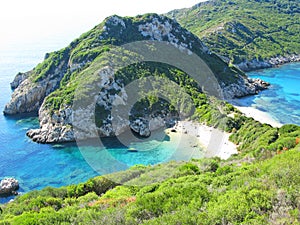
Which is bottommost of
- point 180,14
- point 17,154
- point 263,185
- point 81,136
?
point 17,154

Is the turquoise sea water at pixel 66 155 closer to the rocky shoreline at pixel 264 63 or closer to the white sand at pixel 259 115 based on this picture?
the white sand at pixel 259 115

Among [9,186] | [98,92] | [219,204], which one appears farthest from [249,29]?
[219,204]

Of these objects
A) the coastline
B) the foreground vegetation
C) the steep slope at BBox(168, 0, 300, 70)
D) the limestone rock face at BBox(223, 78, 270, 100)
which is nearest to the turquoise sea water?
the coastline

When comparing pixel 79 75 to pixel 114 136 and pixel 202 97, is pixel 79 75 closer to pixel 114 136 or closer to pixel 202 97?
pixel 114 136

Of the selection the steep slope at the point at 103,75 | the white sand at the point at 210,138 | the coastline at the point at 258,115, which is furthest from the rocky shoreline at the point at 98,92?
the coastline at the point at 258,115

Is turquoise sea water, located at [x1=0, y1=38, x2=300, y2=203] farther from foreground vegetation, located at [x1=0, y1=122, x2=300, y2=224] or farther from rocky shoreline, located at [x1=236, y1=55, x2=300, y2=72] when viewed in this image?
rocky shoreline, located at [x1=236, y1=55, x2=300, y2=72]

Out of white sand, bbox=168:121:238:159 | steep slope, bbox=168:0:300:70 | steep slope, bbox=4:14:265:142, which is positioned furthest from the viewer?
steep slope, bbox=168:0:300:70

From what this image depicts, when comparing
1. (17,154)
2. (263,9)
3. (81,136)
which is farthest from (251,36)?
(17,154)
